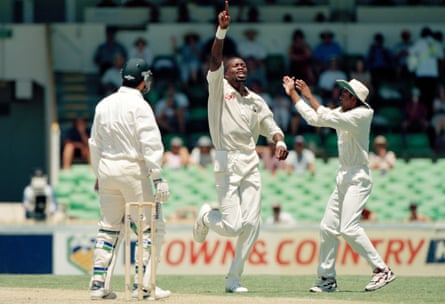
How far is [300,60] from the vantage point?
27281 millimetres

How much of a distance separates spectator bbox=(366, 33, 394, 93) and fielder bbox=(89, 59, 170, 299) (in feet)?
50.5

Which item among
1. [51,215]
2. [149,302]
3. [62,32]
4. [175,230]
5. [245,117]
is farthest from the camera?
[62,32]

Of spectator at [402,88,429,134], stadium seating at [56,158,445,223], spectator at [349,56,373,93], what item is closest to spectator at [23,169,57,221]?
stadium seating at [56,158,445,223]

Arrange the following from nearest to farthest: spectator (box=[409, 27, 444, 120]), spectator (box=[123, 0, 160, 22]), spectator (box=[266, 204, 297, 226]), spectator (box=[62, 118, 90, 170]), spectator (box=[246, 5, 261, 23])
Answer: spectator (box=[266, 204, 297, 226]) → spectator (box=[62, 118, 90, 170]) → spectator (box=[409, 27, 444, 120]) → spectator (box=[246, 5, 261, 23]) → spectator (box=[123, 0, 160, 22])

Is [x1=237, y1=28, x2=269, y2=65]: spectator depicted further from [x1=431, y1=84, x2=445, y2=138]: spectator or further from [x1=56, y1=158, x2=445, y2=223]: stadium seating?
[x1=56, y1=158, x2=445, y2=223]: stadium seating

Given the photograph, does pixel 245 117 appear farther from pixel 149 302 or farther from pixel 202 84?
pixel 202 84

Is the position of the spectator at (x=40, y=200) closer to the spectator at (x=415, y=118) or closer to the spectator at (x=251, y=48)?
the spectator at (x=251, y=48)

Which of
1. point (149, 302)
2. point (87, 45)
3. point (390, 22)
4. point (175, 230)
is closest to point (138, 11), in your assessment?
point (87, 45)

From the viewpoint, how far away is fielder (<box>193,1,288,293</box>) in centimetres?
1355

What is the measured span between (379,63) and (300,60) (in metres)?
1.56

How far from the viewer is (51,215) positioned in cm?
2238

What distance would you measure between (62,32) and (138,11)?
1.68 meters

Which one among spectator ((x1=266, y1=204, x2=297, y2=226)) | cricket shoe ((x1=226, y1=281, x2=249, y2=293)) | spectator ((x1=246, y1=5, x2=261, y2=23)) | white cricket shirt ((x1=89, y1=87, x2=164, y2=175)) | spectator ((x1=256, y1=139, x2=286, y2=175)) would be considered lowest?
spectator ((x1=266, y1=204, x2=297, y2=226))

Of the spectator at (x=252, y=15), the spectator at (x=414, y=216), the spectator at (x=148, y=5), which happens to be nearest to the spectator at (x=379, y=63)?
the spectator at (x=252, y=15)
